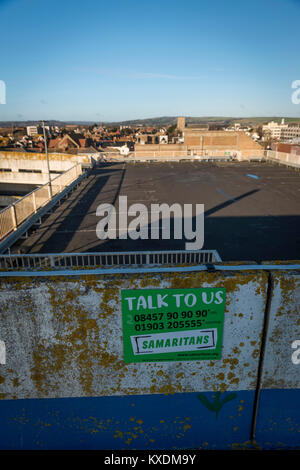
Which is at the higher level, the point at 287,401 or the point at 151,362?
the point at 151,362

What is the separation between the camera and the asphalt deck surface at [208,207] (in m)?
11.4

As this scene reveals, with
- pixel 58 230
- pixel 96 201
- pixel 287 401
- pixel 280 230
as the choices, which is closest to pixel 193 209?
pixel 280 230

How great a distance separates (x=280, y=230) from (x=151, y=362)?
11922 mm

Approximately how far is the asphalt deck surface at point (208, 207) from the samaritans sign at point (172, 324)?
7.82 meters

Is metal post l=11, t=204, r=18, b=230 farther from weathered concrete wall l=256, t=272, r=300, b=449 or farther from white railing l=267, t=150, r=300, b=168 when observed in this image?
white railing l=267, t=150, r=300, b=168

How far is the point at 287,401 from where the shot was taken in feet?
10.0

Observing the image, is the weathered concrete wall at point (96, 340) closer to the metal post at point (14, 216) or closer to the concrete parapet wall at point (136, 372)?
the concrete parapet wall at point (136, 372)

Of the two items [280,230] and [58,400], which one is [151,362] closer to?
[58,400]

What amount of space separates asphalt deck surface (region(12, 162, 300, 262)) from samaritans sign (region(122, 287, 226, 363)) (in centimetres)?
782

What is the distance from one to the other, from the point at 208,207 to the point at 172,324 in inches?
574

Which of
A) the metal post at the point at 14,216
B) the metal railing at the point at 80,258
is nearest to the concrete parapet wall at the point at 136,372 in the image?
the metal railing at the point at 80,258

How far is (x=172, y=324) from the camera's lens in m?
2.79

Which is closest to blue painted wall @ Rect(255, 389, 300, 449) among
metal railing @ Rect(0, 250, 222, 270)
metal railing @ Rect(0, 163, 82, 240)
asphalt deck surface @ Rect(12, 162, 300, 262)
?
metal railing @ Rect(0, 250, 222, 270)

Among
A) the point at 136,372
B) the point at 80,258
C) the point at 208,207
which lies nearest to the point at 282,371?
the point at 136,372
